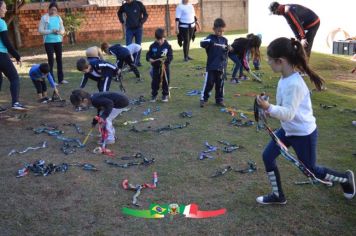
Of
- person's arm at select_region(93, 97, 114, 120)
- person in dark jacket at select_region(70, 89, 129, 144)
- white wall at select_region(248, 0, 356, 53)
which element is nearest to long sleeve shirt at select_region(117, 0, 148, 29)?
white wall at select_region(248, 0, 356, 53)

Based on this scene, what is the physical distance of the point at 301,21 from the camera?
9703mm

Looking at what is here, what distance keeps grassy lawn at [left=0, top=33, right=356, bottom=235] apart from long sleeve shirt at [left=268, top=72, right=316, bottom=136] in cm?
90

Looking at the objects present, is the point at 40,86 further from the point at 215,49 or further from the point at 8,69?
the point at 215,49

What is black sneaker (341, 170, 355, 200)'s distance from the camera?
13.9 feet

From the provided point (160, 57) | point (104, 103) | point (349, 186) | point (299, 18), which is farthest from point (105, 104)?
point (299, 18)

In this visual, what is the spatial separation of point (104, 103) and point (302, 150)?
3.10 metres

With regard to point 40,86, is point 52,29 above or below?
above

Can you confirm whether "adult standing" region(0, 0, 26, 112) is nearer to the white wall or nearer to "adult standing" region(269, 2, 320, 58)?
"adult standing" region(269, 2, 320, 58)

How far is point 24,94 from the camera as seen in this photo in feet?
33.0

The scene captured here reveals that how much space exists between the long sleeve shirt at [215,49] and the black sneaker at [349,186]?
4248 millimetres

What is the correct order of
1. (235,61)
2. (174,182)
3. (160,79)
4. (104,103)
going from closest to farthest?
(174,182)
(104,103)
(160,79)
(235,61)

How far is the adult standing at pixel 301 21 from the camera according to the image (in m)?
9.35

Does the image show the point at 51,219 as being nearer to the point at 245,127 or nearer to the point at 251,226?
the point at 251,226

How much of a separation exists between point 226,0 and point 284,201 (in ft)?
75.9
